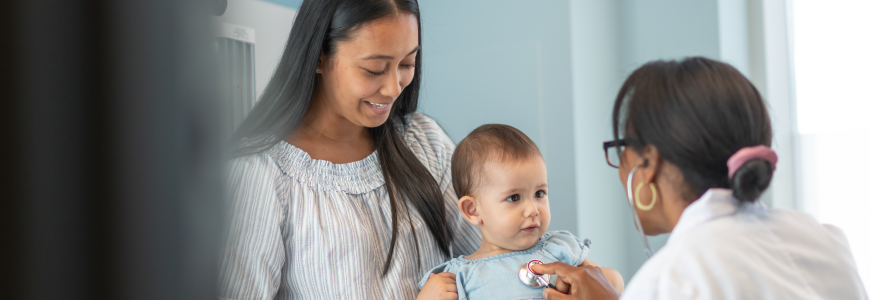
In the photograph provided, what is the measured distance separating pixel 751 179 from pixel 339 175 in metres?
0.79

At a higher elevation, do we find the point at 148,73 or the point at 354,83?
the point at 354,83

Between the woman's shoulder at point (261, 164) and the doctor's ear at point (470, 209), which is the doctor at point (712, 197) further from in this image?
the woman's shoulder at point (261, 164)

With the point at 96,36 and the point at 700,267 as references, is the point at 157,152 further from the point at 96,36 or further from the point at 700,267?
the point at 700,267

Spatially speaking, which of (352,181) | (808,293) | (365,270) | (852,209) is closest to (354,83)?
(352,181)

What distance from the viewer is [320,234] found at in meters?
1.16

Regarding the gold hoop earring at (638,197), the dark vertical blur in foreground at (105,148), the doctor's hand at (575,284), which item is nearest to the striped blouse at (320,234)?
the doctor's hand at (575,284)

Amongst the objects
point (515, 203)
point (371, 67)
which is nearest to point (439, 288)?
point (515, 203)

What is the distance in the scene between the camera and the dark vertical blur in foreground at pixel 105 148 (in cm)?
16

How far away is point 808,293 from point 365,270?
76 centimetres

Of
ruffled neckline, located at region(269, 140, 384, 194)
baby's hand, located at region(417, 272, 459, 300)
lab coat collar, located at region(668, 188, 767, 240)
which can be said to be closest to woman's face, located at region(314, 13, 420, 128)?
ruffled neckline, located at region(269, 140, 384, 194)

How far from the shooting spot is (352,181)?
4.14 feet

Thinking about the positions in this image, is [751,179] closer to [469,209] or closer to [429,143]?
[469,209]

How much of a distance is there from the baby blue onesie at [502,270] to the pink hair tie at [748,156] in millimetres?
527

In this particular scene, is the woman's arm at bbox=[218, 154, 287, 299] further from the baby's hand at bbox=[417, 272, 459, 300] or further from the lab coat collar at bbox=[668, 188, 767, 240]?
the lab coat collar at bbox=[668, 188, 767, 240]
